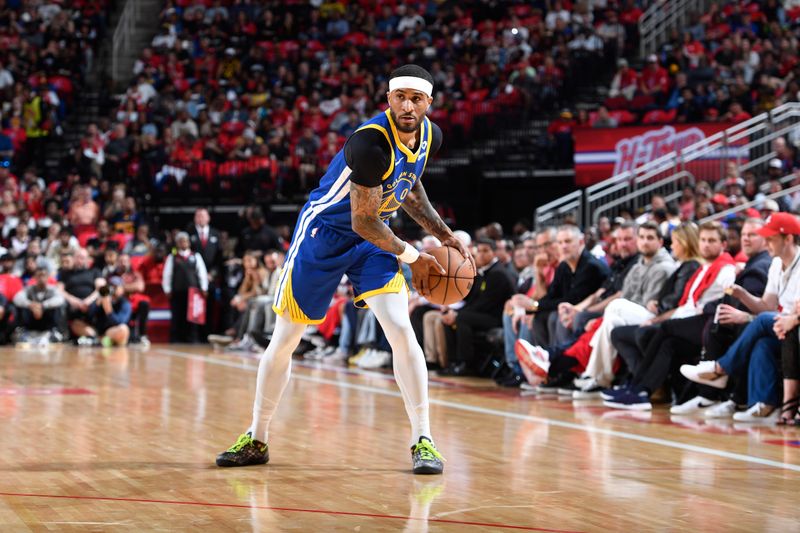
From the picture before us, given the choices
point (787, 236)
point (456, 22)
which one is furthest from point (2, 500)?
point (456, 22)

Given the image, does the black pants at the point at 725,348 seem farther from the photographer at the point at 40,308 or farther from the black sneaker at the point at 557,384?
the photographer at the point at 40,308

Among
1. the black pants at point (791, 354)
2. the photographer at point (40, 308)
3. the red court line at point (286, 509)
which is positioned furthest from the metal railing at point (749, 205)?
the photographer at point (40, 308)

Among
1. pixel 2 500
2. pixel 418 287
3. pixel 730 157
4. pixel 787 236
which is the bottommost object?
pixel 2 500

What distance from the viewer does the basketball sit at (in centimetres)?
553

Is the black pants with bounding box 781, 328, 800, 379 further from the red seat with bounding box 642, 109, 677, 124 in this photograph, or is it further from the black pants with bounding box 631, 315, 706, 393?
the red seat with bounding box 642, 109, 677, 124

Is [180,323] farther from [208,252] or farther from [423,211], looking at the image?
[423,211]

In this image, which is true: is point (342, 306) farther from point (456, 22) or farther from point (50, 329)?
point (456, 22)

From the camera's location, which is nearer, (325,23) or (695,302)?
(695,302)

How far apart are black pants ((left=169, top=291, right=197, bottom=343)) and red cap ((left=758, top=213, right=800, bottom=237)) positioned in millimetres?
10823

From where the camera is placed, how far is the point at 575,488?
4.97 metres

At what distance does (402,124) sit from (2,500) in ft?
7.62

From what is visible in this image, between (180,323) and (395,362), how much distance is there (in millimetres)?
12074

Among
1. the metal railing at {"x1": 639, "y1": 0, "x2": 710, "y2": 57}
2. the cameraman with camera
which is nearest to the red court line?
the cameraman with camera

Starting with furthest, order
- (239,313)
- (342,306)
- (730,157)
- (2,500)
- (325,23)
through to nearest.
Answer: (325,23) < (239,313) < (730,157) < (342,306) < (2,500)
